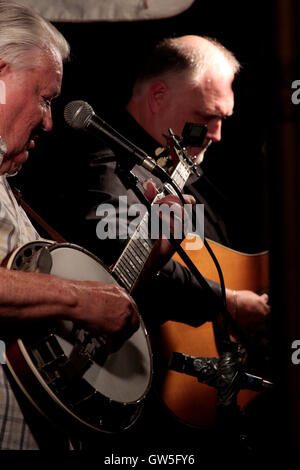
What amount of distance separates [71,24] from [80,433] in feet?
5.83

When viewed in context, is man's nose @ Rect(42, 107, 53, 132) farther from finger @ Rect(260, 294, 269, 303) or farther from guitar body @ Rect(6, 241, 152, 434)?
finger @ Rect(260, 294, 269, 303)

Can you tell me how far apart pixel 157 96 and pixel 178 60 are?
0.72ft

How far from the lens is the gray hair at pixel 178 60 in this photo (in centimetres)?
261

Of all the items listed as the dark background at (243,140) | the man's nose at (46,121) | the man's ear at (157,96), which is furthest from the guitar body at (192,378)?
Answer: the man's nose at (46,121)

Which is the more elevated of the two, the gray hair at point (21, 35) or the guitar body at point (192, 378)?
the gray hair at point (21, 35)

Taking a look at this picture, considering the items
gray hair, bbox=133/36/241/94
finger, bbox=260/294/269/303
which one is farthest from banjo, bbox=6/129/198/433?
gray hair, bbox=133/36/241/94

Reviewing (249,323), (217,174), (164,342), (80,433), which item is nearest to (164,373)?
(164,342)

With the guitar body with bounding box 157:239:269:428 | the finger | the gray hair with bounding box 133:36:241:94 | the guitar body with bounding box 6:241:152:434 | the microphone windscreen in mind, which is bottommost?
the guitar body with bounding box 157:239:269:428

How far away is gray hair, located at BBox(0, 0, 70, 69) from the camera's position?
4.83 feet

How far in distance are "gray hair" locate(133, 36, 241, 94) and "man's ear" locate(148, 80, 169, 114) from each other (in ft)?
0.16

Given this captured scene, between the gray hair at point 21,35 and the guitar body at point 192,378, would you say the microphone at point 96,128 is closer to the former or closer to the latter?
the gray hair at point 21,35

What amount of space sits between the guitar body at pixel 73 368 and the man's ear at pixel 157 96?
1153mm

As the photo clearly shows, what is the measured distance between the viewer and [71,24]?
97.2 inches

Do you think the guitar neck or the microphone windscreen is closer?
the microphone windscreen
